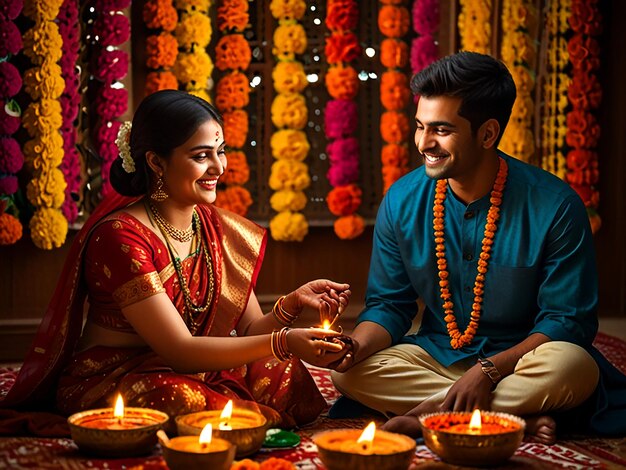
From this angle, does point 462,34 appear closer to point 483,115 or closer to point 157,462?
point 483,115

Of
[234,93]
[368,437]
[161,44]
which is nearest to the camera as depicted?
[368,437]

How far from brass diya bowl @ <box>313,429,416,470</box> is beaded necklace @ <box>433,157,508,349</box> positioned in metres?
0.84

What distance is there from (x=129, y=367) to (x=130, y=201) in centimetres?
59

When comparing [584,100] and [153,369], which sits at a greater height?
[584,100]

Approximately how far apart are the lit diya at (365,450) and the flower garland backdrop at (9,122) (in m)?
2.87

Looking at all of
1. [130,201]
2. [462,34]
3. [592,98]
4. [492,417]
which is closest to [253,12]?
[462,34]

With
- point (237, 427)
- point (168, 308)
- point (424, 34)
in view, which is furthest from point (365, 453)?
point (424, 34)

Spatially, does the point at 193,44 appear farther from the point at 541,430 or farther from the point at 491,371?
the point at 541,430

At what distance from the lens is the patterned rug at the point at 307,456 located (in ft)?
10.3

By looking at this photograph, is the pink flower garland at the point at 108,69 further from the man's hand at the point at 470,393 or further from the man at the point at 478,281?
the man's hand at the point at 470,393

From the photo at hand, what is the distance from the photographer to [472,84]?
3.66m

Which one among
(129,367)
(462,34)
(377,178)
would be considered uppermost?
(462,34)

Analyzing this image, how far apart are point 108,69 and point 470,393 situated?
2.92 m

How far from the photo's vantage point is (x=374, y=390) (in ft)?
12.2
